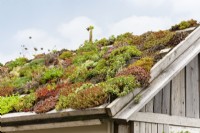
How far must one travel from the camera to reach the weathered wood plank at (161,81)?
10.5m

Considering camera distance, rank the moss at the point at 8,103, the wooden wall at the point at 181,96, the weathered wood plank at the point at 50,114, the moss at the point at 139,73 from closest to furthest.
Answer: the weathered wood plank at the point at 50,114, the moss at the point at 139,73, the wooden wall at the point at 181,96, the moss at the point at 8,103

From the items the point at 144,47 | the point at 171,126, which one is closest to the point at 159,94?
the point at 171,126

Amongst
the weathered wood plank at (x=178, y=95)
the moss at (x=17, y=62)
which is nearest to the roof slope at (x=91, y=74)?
the weathered wood plank at (x=178, y=95)

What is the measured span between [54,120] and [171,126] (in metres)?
2.26

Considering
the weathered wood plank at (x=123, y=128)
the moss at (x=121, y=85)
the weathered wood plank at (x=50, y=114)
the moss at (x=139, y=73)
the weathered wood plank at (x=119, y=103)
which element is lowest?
the weathered wood plank at (x=123, y=128)

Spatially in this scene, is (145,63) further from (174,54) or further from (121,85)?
(121,85)

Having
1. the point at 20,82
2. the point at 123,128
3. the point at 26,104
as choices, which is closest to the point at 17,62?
the point at 20,82

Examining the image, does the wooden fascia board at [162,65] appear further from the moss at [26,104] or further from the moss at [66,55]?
the moss at [66,55]

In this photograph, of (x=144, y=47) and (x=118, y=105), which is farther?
(x=144, y=47)

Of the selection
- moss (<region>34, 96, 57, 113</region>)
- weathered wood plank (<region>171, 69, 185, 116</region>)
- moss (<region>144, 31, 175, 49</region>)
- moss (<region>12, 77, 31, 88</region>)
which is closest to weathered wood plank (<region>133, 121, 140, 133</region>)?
weathered wood plank (<region>171, 69, 185, 116</region>)

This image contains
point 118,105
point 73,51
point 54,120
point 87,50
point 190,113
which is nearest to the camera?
point 118,105

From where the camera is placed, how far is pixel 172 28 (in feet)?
46.2

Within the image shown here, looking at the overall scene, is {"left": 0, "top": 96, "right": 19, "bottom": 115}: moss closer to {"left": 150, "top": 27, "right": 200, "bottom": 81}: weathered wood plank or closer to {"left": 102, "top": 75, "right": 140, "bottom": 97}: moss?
{"left": 102, "top": 75, "right": 140, "bottom": 97}: moss

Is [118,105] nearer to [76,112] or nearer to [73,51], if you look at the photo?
[76,112]
